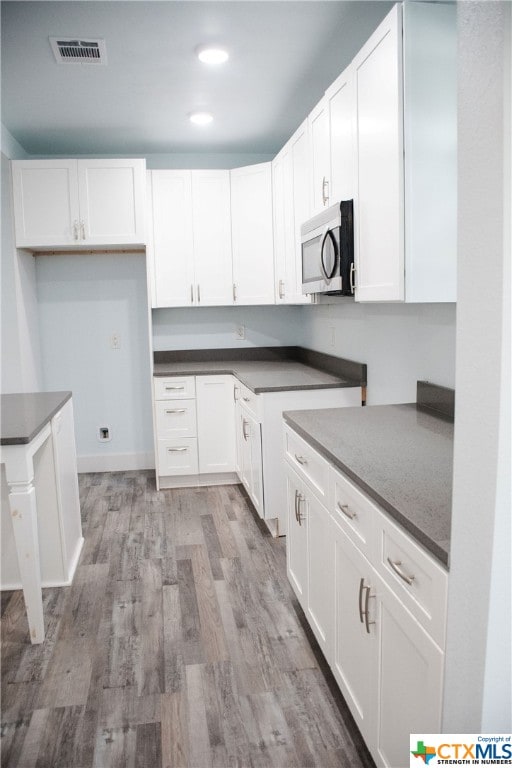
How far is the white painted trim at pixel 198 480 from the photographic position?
453cm

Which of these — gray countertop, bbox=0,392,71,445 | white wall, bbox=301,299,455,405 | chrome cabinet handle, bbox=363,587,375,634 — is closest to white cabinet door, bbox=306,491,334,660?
chrome cabinet handle, bbox=363,587,375,634

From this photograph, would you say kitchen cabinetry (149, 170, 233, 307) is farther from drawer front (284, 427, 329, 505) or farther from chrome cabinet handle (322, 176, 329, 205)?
drawer front (284, 427, 329, 505)

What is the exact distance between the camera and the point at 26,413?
2.67 m

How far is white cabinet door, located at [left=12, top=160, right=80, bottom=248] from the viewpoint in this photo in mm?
4172

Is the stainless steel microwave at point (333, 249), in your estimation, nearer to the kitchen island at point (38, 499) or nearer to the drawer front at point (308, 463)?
the drawer front at point (308, 463)

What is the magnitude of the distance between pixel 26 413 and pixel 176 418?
5.90ft

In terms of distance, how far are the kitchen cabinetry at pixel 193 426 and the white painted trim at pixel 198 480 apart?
0.04 ft

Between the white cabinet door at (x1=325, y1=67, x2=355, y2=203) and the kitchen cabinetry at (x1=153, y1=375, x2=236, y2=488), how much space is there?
6.55ft

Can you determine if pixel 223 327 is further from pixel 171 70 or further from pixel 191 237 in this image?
pixel 171 70

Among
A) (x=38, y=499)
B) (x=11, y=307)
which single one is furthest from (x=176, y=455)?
(x=38, y=499)

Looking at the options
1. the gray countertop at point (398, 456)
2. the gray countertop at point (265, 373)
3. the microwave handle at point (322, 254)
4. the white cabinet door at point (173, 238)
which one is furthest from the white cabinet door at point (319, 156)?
the white cabinet door at point (173, 238)

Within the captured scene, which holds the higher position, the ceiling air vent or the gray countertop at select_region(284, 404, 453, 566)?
the ceiling air vent

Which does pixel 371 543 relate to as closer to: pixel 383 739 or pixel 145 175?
pixel 383 739

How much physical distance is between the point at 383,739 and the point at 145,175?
3.84 meters
